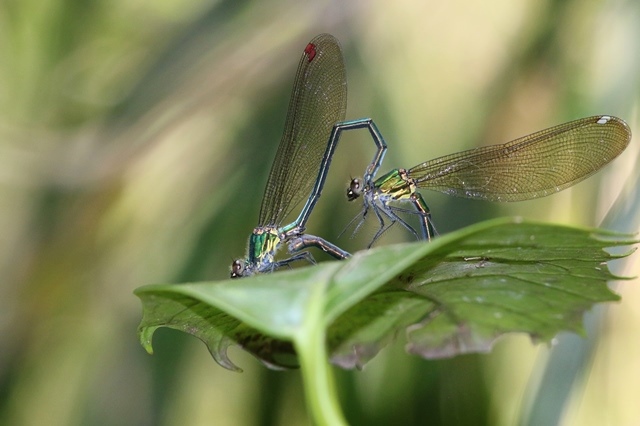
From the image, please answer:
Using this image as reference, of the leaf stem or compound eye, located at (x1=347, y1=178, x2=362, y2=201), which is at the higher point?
compound eye, located at (x1=347, y1=178, x2=362, y2=201)

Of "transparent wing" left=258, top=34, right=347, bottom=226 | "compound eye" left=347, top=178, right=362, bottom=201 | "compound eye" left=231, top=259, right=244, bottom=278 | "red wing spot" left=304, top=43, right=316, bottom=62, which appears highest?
"red wing spot" left=304, top=43, right=316, bottom=62

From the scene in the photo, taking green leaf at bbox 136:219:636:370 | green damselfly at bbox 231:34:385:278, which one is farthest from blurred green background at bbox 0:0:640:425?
green leaf at bbox 136:219:636:370

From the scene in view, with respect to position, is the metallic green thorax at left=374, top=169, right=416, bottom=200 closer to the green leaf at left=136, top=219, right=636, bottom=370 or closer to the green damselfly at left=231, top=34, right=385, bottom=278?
the green damselfly at left=231, top=34, right=385, bottom=278

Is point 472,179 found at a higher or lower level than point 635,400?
higher

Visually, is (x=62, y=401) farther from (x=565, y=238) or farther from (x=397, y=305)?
(x=565, y=238)

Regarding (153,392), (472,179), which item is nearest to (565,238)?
(472,179)

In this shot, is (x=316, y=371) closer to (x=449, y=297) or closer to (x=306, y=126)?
(x=449, y=297)
